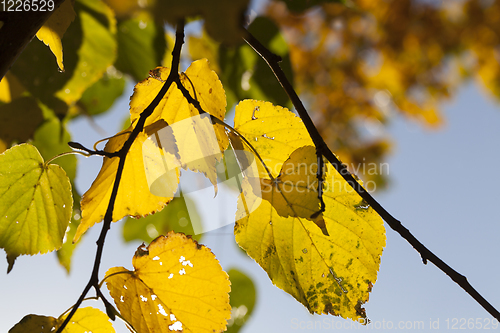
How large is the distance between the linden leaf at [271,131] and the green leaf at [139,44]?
32 cm

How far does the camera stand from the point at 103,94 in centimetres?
72

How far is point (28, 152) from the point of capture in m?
0.41

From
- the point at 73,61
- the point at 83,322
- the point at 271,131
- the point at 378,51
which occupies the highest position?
the point at 378,51

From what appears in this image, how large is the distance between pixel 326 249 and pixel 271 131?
0.49 feet

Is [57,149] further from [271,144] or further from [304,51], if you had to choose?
[304,51]

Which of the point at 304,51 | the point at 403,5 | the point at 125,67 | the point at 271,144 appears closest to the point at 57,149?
the point at 125,67

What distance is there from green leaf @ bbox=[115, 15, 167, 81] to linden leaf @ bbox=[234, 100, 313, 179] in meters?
0.32

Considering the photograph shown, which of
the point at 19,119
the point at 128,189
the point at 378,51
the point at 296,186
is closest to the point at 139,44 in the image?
the point at 19,119

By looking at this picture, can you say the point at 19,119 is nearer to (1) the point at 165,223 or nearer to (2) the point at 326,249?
(1) the point at 165,223

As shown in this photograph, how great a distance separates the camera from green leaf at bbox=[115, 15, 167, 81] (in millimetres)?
Result: 669

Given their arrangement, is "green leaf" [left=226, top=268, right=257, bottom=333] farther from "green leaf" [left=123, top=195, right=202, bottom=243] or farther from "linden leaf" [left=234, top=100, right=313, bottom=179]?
"linden leaf" [left=234, top=100, right=313, bottom=179]

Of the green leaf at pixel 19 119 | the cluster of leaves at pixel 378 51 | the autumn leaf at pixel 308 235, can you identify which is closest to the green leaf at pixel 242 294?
the autumn leaf at pixel 308 235

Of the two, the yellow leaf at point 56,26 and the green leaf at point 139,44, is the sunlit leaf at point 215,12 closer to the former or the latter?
the yellow leaf at point 56,26

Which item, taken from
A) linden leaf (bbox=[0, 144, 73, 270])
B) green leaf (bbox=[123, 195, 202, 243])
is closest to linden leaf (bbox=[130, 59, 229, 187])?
linden leaf (bbox=[0, 144, 73, 270])
